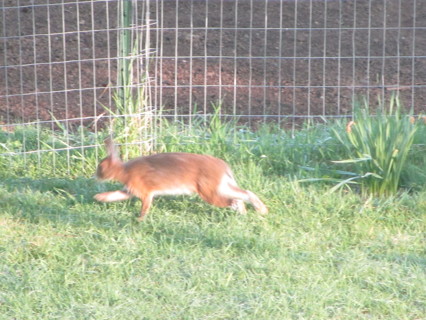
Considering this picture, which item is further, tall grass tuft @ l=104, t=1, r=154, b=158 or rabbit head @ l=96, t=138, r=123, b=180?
tall grass tuft @ l=104, t=1, r=154, b=158

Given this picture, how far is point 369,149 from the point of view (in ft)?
20.4

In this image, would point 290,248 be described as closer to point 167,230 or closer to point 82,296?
point 167,230

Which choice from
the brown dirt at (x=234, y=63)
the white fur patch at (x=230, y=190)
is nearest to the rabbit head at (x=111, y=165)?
the white fur patch at (x=230, y=190)

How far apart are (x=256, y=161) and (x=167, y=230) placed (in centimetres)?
137

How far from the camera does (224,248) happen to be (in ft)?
17.4

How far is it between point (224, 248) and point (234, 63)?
397 cm

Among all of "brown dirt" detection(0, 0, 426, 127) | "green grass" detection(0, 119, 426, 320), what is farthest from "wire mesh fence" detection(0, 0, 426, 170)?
"green grass" detection(0, 119, 426, 320)

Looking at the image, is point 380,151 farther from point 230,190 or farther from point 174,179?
point 174,179

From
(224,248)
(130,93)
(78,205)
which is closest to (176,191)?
(224,248)

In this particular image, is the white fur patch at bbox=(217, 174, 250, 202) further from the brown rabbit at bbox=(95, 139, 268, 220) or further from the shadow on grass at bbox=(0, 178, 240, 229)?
the shadow on grass at bbox=(0, 178, 240, 229)

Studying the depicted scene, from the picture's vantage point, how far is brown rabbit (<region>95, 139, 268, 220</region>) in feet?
18.7

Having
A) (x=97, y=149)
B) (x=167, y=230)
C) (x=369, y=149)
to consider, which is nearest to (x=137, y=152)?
(x=97, y=149)

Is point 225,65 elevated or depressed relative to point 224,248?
elevated

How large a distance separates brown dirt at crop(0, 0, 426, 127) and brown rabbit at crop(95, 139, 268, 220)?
229 cm
